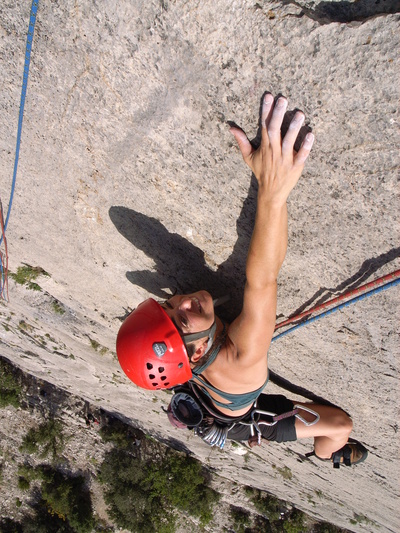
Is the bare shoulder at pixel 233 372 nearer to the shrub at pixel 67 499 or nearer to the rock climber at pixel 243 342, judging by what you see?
the rock climber at pixel 243 342

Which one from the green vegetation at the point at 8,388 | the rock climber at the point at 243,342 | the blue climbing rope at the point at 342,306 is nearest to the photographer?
the rock climber at the point at 243,342

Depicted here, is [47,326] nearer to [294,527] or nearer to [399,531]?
[399,531]

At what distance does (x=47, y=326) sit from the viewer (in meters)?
4.60

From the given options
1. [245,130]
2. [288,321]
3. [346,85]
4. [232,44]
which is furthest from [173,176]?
[288,321]

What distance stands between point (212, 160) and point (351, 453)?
10.2ft

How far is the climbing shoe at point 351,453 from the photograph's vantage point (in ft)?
11.0

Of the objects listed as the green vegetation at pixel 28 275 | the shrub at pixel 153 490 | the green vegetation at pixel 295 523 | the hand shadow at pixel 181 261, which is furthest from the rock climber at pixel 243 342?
the green vegetation at pixel 295 523

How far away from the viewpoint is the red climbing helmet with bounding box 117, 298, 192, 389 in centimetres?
215

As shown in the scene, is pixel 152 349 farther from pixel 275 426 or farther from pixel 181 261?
pixel 275 426

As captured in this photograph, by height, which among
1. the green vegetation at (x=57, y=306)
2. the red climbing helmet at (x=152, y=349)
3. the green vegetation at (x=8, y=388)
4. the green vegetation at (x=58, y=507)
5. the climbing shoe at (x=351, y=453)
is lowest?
the green vegetation at (x=58, y=507)

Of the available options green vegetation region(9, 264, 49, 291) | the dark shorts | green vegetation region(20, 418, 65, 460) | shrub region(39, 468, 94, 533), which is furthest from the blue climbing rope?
shrub region(39, 468, 94, 533)

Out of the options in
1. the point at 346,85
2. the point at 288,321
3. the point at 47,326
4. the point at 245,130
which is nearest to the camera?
the point at 346,85

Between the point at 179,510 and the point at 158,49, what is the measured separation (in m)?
9.92

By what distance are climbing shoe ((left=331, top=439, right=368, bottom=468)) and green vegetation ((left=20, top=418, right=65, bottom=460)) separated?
6.44 m
